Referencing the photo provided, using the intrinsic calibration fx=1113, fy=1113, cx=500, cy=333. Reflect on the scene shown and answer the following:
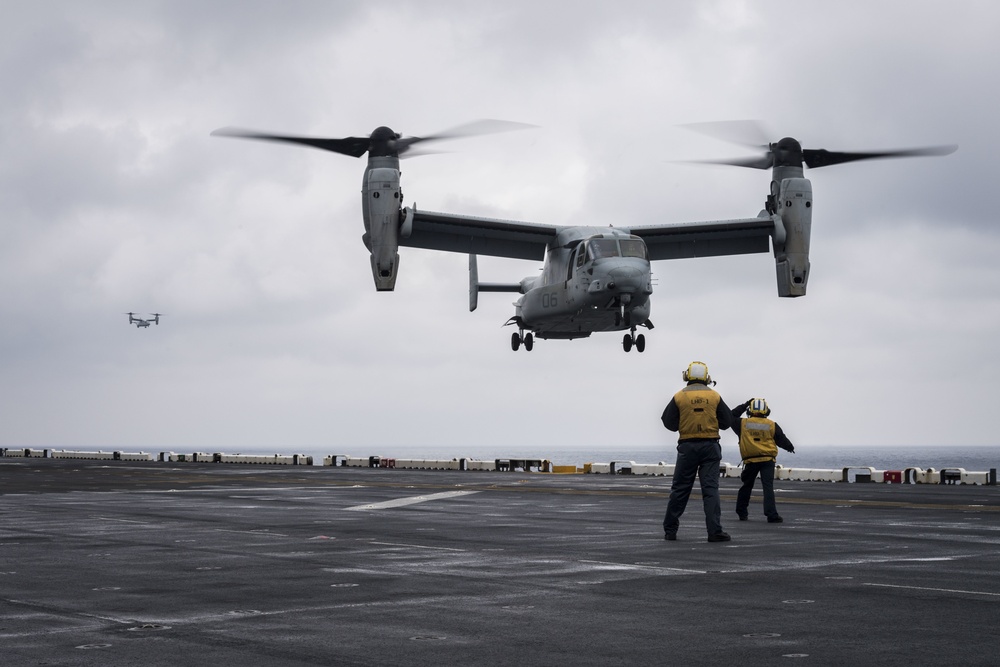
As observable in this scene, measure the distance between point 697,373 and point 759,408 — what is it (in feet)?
11.3

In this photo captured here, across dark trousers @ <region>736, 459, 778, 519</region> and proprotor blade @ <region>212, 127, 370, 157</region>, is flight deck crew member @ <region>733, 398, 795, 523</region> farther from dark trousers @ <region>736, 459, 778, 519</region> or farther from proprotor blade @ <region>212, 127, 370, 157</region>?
proprotor blade @ <region>212, 127, 370, 157</region>

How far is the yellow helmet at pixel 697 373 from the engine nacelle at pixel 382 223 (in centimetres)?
2881

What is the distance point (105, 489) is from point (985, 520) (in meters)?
20.5

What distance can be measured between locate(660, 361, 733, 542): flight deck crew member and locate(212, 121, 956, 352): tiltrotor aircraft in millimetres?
27675

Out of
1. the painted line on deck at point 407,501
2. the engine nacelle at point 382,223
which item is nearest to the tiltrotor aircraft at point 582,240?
the engine nacelle at point 382,223

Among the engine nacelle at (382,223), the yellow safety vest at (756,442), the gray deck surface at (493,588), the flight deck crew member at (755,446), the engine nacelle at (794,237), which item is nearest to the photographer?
the gray deck surface at (493,588)

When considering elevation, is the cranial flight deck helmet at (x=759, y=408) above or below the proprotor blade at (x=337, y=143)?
below

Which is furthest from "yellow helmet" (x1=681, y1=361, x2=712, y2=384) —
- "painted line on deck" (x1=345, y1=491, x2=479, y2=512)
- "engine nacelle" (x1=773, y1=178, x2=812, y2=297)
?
"engine nacelle" (x1=773, y1=178, x2=812, y2=297)

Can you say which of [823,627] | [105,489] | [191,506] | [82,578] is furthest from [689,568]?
[105,489]

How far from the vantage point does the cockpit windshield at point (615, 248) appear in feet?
141

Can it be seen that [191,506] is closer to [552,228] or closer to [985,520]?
[985,520]

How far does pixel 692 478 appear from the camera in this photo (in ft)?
47.0

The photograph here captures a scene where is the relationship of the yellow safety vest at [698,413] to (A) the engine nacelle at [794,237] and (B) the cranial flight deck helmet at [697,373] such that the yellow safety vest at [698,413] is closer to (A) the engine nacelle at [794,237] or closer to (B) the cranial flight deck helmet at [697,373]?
(B) the cranial flight deck helmet at [697,373]

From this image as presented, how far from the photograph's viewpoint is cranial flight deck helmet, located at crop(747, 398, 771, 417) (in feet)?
57.8
